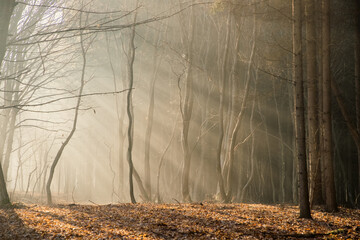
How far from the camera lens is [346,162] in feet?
56.6

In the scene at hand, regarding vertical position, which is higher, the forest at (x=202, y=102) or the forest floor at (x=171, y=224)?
the forest at (x=202, y=102)

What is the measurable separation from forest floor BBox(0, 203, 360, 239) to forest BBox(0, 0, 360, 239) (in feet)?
0.22

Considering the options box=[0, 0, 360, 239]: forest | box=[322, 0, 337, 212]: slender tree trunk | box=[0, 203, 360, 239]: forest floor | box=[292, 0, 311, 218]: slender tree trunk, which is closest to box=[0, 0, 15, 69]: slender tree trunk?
box=[0, 0, 360, 239]: forest

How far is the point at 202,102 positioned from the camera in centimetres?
1730

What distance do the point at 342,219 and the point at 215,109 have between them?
11.0m

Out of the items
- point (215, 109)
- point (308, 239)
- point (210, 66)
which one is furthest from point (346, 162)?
point (308, 239)

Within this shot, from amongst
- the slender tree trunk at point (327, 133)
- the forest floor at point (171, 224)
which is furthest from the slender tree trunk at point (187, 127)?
the slender tree trunk at point (327, 133)

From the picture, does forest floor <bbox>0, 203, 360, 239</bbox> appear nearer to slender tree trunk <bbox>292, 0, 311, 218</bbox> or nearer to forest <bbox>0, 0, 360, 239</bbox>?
forest <bbox>0, 0, 360, 239</bbox>

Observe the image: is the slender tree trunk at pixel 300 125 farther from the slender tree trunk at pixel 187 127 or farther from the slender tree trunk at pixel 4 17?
the slender tree trunk at pixel 4 17

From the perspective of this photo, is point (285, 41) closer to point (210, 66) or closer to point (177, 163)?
point (210, 66)

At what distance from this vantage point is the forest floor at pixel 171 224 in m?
4.70

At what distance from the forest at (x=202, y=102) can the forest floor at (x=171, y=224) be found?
2.7 inches

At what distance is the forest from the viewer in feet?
20.9

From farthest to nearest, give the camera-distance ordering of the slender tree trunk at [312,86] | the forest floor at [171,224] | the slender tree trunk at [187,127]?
the slender tree trunk at [187,127] < the slender tree trunk at [312,86] < the forest floor at [171,224]
